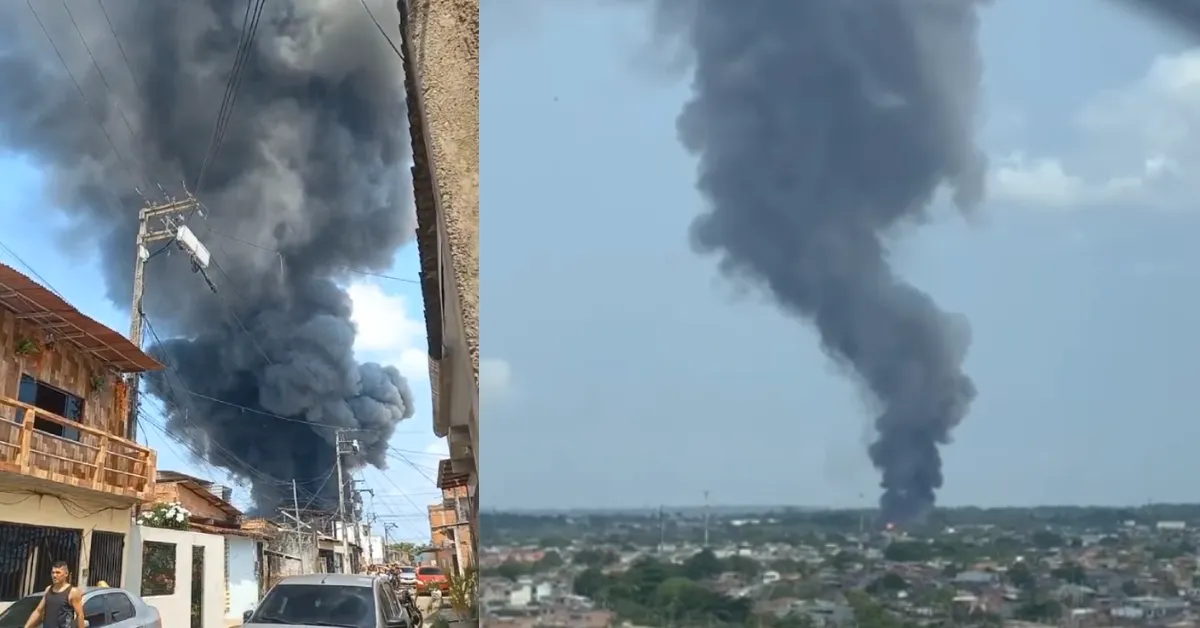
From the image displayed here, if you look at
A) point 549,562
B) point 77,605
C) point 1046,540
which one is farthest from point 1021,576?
point 77,605

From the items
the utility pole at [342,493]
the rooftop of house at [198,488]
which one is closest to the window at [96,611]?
the rooftop of house at [198,488]

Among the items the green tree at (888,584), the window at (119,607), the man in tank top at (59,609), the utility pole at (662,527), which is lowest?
the window at (119,607)

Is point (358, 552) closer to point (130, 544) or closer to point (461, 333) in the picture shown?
point (130, 544)

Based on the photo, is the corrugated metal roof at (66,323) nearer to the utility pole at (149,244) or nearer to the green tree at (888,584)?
the utility pole at (149,244)

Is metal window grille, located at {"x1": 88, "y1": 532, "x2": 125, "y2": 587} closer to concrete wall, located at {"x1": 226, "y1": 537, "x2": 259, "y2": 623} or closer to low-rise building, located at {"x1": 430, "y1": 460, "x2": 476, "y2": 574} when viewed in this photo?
low-rise building, located at {"x1": 430, "y1": 460, "x2": 476, "y2": 574}

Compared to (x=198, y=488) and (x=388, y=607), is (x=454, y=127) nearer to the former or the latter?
(x=388, y=607)
